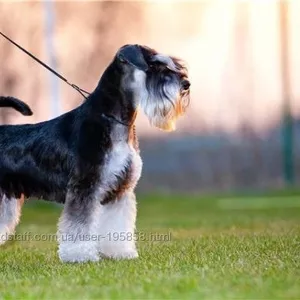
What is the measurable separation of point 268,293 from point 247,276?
30.7 inches

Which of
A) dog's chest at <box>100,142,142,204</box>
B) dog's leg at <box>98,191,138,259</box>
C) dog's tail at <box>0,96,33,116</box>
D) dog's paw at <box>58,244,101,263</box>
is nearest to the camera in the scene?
dog's chest at <box>100,142,142,204</box>

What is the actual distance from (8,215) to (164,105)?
2.03 metres

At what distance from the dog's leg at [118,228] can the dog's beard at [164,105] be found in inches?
29.3

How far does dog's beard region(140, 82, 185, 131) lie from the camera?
791cm

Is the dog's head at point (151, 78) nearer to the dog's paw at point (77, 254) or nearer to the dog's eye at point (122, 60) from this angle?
the dog's eye at point (122, 60)

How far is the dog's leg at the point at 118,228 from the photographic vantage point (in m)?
8.20

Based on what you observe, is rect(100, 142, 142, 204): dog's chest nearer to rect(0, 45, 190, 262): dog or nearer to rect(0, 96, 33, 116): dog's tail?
rect(0, 45, 190, 262): dog

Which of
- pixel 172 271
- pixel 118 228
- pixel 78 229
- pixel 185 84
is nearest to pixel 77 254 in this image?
pixel 78 229

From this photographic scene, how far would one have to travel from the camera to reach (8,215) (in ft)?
28.6

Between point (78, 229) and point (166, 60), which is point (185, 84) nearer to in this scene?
point (166, 60)

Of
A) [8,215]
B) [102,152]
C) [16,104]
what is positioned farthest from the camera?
[16,104]

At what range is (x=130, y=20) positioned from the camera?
965 inches

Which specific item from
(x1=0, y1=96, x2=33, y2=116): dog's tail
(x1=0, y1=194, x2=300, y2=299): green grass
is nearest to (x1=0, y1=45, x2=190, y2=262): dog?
(x1=0, y1=194, x2=300, y2=299): green grass

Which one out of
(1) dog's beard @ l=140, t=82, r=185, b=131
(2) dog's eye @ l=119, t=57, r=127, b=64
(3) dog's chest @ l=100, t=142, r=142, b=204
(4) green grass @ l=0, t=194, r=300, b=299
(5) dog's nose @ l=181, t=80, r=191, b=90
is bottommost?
(4) green grass @ l=0, t=194, r=300, b=299
